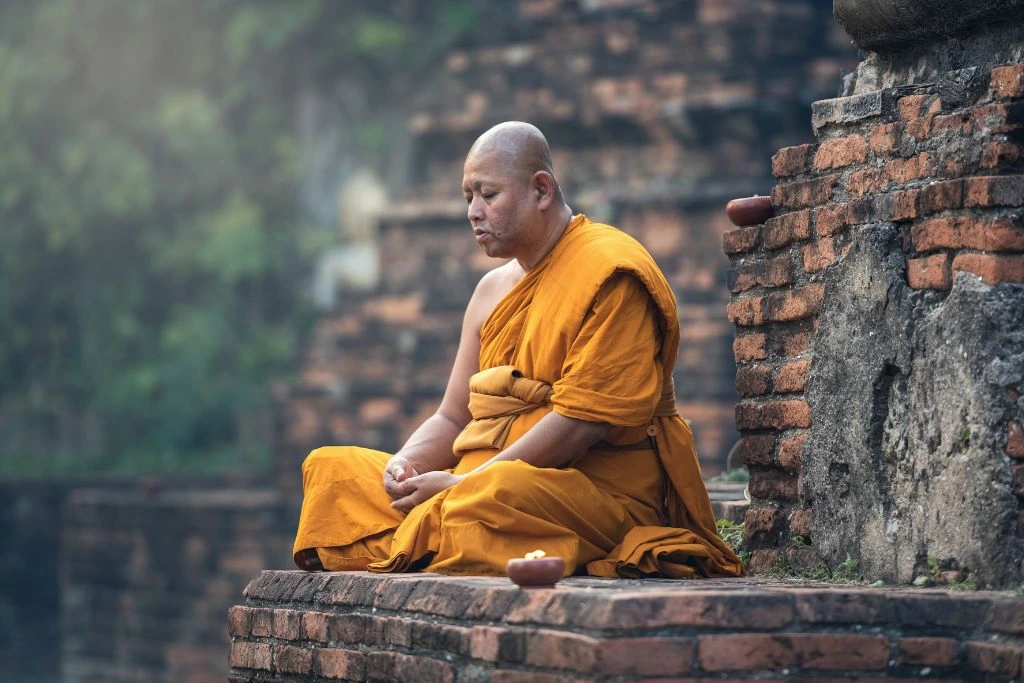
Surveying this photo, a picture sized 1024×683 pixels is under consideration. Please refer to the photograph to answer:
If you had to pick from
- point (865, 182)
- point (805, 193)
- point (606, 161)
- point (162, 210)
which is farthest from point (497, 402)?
point (162, 210)

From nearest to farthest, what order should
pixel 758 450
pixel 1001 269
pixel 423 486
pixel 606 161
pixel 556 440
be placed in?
1. pixel 1001 269
2. pixel 556 440
3. pixel 423 486
4. pixel 758 450
5. pixel 606 161

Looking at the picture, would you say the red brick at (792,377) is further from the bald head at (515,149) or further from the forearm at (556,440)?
the bald head at (515,149)

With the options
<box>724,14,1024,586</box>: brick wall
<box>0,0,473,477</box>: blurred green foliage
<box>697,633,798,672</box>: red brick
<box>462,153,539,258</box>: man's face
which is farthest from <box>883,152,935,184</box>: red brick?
<box>0,0,473,477</box>: blurred green foliage

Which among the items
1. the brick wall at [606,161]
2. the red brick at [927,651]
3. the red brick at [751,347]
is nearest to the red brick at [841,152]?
the red brick at [751,347]

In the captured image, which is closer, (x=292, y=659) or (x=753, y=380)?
(x=292, y=659)

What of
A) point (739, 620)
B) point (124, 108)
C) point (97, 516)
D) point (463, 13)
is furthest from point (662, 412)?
point (124, 108)

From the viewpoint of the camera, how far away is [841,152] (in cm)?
446

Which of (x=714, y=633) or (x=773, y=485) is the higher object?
(x=773, y=485)

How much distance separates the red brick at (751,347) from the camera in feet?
15.4

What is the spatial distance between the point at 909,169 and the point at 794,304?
0.51m

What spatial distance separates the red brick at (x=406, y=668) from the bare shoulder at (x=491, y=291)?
3.20 feet

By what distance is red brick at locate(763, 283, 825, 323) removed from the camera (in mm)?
4465

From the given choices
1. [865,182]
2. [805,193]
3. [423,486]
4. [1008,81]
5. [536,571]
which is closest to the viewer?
[536,571]

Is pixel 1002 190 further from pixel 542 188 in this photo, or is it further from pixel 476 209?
pixel 476 209
